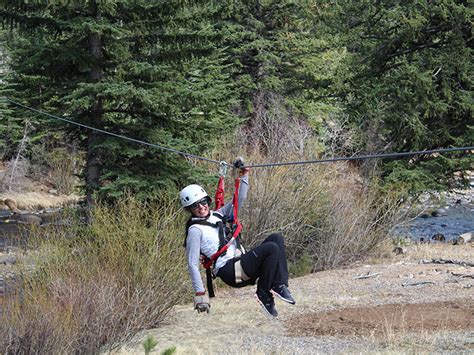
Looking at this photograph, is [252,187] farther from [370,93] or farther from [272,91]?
[272,91]

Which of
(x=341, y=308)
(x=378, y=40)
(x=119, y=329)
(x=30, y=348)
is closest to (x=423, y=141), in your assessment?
(x=378, y=40)

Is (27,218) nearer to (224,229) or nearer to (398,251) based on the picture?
(398,251)

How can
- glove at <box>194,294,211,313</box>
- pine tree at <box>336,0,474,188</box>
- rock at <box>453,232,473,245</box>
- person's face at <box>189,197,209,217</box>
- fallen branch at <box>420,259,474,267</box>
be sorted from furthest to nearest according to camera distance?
1. rock at <box>453,232,473,245</box>
2. pine tree at <box>336,0,474,188</box>
3. fallen branch at <box>420,259,474,267</box>
4. person's face at <box>189,197,209,217</box>
5. glove at <box>194,294,211,313</box>

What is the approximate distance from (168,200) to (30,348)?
7855mm

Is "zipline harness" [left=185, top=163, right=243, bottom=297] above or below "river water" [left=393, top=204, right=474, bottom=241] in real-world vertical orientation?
above

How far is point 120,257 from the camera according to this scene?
550 inches

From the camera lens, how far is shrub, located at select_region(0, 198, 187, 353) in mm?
10554

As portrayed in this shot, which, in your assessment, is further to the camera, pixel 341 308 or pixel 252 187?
pixel 252 187

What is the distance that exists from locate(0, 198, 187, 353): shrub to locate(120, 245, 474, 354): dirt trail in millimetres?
483

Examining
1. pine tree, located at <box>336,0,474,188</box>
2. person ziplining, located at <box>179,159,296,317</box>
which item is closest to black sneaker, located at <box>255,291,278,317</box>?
person ziplining, located at <box>179,159,296,317</box>

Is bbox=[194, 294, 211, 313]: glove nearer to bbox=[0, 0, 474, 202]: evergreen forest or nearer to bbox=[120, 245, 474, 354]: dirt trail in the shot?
bbox=[120, 245, 474, 354]: dirt trail

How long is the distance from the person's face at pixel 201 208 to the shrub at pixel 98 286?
2.18 m

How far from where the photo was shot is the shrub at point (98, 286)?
34.6ft

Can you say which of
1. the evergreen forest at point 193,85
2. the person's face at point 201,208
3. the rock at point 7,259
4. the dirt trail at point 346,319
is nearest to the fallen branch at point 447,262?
the dirt trail at point 346,319
